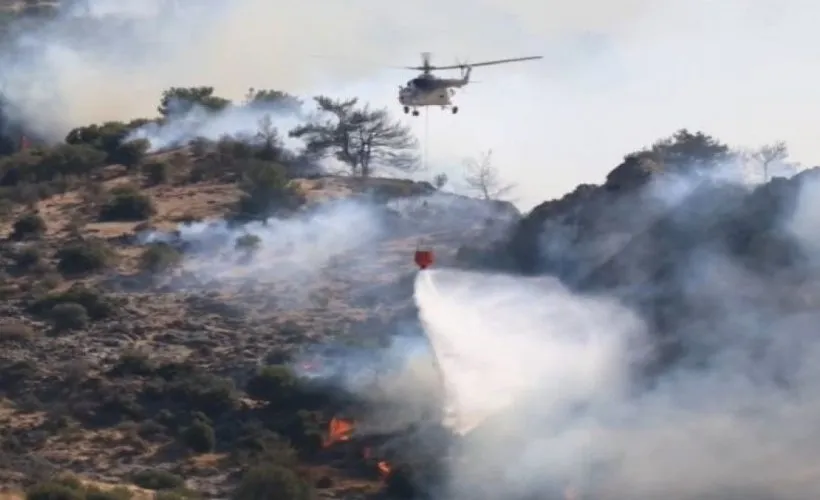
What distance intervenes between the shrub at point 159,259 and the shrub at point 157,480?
20.4 m

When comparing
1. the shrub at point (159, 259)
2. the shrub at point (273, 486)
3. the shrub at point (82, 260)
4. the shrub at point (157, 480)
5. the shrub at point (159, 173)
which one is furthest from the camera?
the shrub at point (159, 173)

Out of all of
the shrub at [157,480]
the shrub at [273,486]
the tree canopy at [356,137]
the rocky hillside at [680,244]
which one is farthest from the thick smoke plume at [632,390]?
the tree canopy at [356,137]

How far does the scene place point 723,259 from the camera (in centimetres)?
5150

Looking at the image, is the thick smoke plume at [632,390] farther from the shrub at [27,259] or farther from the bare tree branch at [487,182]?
the bare tree branch at [487,182]

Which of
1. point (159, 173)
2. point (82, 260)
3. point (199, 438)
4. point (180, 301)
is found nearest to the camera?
point (199, 438)

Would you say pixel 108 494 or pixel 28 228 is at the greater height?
pixel 28 228

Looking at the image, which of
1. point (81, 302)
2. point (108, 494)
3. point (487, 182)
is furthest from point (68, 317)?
point (487, 182)

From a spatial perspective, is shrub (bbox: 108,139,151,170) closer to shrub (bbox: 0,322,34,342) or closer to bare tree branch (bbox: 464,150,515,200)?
bare tree branch (bbox: 464,150,515,200)

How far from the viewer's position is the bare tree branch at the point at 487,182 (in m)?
88.4

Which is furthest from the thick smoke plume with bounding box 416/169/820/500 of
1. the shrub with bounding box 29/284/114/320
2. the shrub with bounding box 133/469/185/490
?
the shrub with bounding box 29/284/114/320

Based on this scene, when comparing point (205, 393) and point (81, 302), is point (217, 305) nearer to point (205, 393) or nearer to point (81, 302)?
point (81, 302)

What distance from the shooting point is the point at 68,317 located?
57.5m

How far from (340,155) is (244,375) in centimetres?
3460

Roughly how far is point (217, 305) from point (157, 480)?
54.7 ft
